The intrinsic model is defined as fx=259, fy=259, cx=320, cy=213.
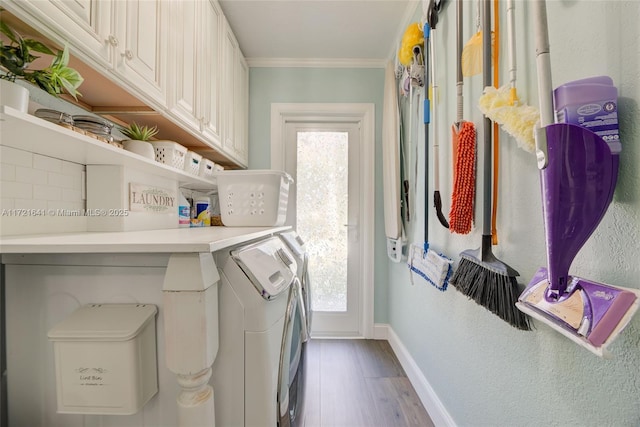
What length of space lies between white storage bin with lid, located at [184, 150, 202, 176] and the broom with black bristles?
1.36 meters

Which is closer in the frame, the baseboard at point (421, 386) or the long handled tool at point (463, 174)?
the long handled tool at point (463, 174)

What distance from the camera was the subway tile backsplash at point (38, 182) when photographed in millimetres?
762

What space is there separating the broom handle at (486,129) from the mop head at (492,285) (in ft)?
0.10

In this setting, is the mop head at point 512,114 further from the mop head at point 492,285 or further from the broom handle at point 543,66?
the mop head at point 492,285

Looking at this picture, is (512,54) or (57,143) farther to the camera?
(57,143)

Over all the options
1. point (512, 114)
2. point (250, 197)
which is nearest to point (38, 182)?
point (250, 197)

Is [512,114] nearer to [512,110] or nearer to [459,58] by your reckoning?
[512,110]

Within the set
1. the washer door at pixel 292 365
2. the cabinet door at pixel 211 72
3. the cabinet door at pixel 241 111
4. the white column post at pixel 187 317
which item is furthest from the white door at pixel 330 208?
the white column post at pixel 187 317

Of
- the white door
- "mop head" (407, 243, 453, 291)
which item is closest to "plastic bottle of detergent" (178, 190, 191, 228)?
the white door

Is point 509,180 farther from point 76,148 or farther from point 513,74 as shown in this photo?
point 76,148

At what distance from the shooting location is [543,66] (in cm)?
53

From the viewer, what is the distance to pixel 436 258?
1.19 metres

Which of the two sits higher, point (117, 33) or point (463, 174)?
point (117, 33)

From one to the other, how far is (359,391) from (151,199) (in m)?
1.59
